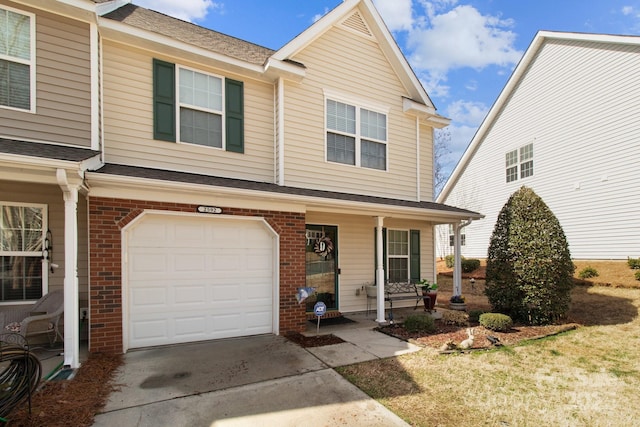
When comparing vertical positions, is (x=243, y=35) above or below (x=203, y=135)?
above

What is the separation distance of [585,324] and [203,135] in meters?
9.61

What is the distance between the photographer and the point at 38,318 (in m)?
5.40

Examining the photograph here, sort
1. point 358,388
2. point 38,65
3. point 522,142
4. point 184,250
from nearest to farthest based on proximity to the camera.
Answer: point 358,388 < point 38,65 < point 184,250 < point 522,142

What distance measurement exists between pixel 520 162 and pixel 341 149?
37.7 feet

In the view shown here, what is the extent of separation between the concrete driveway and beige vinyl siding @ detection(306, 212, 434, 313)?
9.46 ft

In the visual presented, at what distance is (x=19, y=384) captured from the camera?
3.50 m

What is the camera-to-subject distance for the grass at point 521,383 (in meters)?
3.87

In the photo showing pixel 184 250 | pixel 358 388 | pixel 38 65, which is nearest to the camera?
pixel 358 388

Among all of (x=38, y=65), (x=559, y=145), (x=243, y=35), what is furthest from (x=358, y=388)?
(x=559, y=145)

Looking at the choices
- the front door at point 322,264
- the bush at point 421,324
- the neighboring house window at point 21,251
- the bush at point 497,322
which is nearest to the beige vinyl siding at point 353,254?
the front door at point 322,264

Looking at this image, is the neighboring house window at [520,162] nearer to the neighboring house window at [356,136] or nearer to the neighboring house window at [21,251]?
the neighboring house window at [356,136]

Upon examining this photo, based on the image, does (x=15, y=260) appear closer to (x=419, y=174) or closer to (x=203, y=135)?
(x=203, y=135)

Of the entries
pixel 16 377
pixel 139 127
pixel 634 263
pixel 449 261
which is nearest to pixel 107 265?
pixel 16 377

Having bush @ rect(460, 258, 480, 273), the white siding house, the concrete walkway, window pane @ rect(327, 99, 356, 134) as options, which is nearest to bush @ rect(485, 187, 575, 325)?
the concrete walkway
